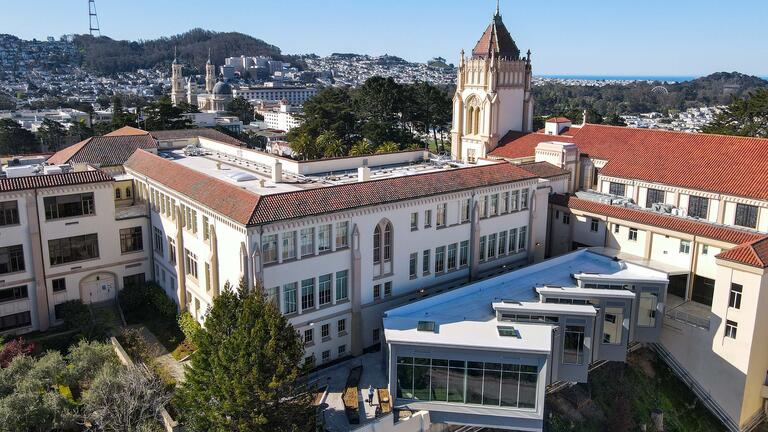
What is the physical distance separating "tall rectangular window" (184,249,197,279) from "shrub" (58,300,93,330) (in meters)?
6.54

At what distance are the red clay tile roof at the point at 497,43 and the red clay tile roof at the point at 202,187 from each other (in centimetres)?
3327

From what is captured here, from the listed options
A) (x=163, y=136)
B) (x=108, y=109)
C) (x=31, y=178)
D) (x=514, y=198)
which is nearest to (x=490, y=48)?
(x=514, y=198)

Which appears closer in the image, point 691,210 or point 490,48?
point 691,210

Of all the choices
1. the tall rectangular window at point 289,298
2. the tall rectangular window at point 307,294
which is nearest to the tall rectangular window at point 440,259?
the tall rectangular window at point 307,294

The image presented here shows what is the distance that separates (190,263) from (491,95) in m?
34.4

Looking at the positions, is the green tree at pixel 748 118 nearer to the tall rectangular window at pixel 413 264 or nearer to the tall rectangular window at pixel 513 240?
the tall rectangular window at pixel 513 240

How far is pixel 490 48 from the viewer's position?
190 feet

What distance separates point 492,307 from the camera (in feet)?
107

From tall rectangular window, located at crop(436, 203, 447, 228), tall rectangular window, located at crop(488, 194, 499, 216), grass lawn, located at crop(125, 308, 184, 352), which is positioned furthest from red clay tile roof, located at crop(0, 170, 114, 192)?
tall rectangular window, located at crop(488, 194, 499, 216)

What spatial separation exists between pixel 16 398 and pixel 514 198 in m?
31.1

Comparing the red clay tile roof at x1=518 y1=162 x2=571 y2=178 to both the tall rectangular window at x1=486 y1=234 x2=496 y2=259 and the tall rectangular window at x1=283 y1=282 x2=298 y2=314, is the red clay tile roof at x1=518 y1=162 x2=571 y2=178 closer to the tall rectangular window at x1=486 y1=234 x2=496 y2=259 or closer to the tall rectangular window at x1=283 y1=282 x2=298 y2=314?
the tall rectangular window at x1=486 y1=234 x2=496 y2=259

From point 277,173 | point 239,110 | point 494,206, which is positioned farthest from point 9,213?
point 239,110

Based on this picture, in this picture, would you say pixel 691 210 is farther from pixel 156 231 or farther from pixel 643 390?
pixel 156 231

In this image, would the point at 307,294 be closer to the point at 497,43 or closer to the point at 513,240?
the point at 513,240
